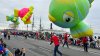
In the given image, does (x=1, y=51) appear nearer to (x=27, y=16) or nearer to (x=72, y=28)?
(x=72, y=28)

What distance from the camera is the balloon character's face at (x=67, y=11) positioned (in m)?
17.8

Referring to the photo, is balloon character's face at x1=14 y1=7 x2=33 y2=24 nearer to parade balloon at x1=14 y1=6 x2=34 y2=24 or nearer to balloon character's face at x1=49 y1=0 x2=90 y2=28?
parade balloon at x1=14 y1=6 x2=34 y2=24

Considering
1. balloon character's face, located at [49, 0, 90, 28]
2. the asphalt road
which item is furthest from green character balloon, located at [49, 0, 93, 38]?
the asphalt road

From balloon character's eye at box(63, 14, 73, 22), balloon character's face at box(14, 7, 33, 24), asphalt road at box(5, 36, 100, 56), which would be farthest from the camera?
balloon character's face at box(14, 7, 33, 24)

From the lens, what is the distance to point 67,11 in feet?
58.6

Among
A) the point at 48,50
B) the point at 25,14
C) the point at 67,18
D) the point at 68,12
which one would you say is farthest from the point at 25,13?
the point at 68,12

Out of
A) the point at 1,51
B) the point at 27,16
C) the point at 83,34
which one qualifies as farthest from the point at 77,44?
the point at 1,51

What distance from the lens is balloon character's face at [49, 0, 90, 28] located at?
17797 mm

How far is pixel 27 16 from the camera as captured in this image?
4175 cm

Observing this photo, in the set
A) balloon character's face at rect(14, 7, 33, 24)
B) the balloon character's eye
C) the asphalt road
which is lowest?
the asphalt road

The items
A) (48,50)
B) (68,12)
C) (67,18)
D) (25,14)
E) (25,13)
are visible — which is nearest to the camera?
(68,12)

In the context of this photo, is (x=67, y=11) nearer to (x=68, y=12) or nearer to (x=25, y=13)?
(x=68, y=12)

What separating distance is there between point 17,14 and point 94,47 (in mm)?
16769

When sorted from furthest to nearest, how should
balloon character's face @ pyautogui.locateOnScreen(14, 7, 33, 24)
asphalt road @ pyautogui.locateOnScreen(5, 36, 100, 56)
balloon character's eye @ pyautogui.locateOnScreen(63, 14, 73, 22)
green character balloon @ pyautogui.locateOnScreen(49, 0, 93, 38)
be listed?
balloon character's face @ pyautogui.locateOnScreen(14, 7, 33, 24)
asphalt road @ pyautogui.locateOnScreen(5, 36, 100, 56)
balloon character's eye @ pyautogui.locateOnScreen(63, 14, 73, 22)
green character balloon @ pyautogui.locateOnScreen(49, 0, 93, 38)
